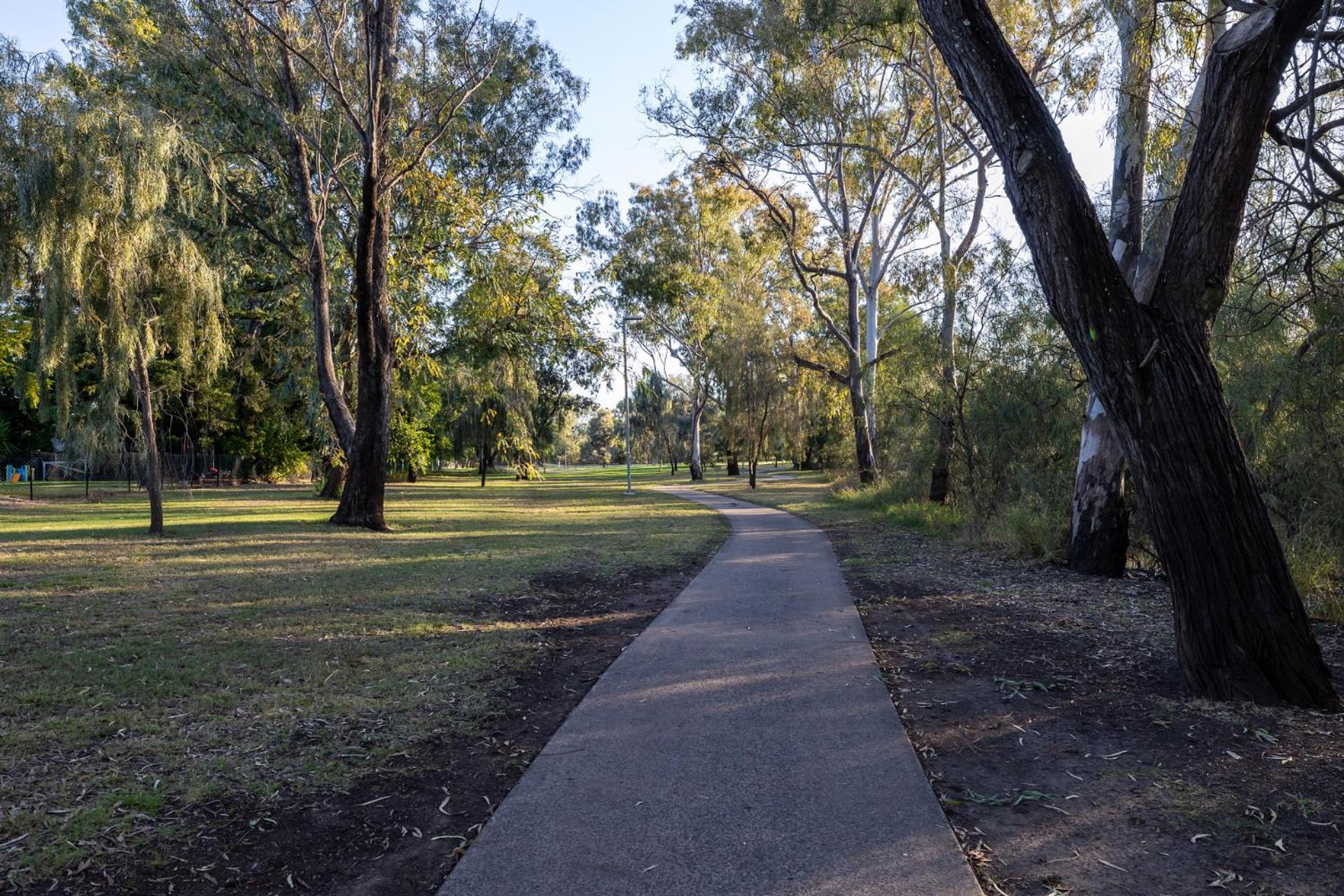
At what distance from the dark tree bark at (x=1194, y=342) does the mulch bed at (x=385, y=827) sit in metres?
4.03

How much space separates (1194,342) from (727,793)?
407 cm

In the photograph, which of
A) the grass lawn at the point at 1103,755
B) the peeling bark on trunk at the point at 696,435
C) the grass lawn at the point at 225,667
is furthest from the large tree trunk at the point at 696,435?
the grass lawn at the point at 1103,755

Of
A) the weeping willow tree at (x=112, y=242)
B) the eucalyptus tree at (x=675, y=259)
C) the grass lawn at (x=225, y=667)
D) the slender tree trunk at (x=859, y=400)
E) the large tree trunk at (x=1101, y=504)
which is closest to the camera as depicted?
the grass lawn at (x=225, y=667)

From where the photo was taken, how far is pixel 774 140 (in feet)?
76.1

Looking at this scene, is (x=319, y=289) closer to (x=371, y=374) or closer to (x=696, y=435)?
(x=371, y=374)

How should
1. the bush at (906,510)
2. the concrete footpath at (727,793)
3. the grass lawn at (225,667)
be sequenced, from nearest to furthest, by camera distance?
the concrete footpath at (727,793) → the grass lawn at (225,667) → the bush at (906,510)

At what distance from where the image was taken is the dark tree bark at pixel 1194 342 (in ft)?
16.8

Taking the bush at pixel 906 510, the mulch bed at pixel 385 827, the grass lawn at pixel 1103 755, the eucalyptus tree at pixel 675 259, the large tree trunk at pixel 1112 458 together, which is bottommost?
the mulch bed at pixel 385 827

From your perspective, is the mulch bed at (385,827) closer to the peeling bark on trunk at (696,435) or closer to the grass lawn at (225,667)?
the grass lawn at (225,667)

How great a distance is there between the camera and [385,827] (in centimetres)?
370

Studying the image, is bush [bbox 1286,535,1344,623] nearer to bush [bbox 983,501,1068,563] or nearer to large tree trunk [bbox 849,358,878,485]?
bush [bbox 983,501,1068,563]

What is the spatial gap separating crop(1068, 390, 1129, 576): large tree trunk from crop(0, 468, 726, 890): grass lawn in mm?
5633

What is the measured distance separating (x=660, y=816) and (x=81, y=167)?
46.3 feet

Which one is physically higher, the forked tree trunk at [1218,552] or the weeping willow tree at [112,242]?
the weeping willow tree at [112,242]
